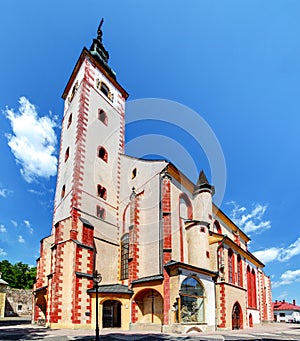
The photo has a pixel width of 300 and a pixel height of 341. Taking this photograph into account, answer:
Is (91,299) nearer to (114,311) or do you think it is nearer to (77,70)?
(114,311)

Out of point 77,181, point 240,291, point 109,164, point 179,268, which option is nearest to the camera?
point 179,268

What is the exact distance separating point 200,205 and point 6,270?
45462 mm

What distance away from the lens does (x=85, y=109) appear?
94.6 ft

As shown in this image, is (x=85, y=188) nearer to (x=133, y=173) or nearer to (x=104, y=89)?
(x=133, y=173)

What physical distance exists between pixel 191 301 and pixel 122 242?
8.58 meters

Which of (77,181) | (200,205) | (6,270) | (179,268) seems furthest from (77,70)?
(6,270)

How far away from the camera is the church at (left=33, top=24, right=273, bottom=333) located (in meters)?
20.4

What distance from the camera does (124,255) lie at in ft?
85.4

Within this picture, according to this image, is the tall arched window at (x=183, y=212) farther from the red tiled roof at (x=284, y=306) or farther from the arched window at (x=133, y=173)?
the red tiled roof at (x=284, y=306)

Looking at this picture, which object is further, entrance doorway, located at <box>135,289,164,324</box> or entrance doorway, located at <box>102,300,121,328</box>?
entrance doorway, located at <box>102,300,121,328</box>

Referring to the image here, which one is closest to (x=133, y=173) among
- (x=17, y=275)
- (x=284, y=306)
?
(x=17, y=275)

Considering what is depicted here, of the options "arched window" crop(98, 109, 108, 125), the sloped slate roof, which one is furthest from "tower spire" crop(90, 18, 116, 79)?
the sloped slate roof

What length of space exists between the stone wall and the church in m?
17.0

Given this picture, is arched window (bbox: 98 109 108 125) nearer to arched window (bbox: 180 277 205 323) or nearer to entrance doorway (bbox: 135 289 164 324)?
entrance doorway (bbox: 135 289 164 324)
